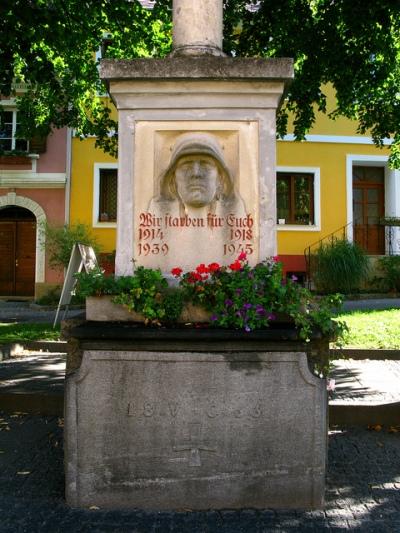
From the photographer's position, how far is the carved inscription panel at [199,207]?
128 inches

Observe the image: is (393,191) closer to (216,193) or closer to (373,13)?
(373,13)

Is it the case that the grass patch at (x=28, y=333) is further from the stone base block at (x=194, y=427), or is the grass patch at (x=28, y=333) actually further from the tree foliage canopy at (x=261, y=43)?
the stone base block at (x=194, y=427)

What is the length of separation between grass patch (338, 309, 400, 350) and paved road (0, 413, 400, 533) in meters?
3.33

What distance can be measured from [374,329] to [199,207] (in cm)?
591

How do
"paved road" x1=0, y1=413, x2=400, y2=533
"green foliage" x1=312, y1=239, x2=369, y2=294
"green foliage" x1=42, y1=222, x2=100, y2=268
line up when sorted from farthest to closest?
"green foliage" x1=312, y1=239, x2=369, y2=294 → "green foliage" x1=42, y1=222, x2=100, y2=268 → "paved road" x1=0, y1=413, x2=400, y2=533

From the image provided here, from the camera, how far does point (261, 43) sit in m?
8.14

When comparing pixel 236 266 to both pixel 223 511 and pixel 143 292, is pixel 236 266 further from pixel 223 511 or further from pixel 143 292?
pixel 223 511

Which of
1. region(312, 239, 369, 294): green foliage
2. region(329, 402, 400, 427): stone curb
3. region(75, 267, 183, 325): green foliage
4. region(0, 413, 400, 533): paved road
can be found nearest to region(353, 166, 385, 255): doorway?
region(312, 239, 369, 294): green foliage

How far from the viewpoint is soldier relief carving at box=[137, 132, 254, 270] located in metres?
3.26

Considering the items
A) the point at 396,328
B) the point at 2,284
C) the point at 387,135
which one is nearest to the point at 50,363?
the point at 396,328

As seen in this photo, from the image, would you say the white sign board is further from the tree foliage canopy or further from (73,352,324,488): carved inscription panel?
(73,352,324,488): carved inscription panel

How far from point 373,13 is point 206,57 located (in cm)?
424

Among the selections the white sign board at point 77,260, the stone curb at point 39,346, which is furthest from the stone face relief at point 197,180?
the stone curb at point 39,346

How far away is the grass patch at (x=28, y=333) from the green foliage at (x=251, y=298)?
5.58 metres
